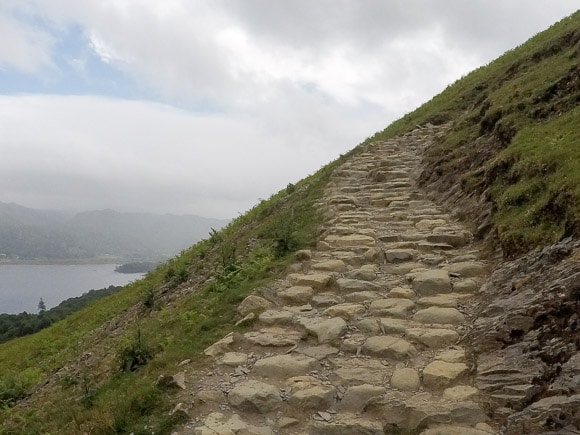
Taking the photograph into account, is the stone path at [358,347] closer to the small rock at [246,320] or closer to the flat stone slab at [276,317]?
the flat stone slab at [276,317]

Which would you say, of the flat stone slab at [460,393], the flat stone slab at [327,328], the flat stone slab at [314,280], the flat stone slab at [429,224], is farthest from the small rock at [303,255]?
the flat stone slab at [460,393]

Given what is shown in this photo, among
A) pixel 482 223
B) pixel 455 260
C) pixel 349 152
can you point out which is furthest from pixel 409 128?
pixel 455 260

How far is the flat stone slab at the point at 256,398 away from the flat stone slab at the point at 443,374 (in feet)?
6.07

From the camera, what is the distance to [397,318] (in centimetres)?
826

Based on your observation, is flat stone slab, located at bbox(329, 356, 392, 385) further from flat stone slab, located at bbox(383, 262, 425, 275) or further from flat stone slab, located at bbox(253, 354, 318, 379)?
flat stone slab, located at bbox(383, 262, 425, 275)

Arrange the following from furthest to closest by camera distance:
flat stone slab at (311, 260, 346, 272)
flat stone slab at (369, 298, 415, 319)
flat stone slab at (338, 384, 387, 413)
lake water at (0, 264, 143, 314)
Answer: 1. lake water at (0, 264, 143, 314)
2. flat stone slab at (311, 260, 346, 272)
3. flat stone slab at (369, 298, 415, 319)
4. flat stone slab at (338, 384, 387, 413)

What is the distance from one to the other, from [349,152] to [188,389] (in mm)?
18795

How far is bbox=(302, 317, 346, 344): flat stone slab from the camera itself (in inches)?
307

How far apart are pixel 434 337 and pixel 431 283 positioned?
75.4 inches

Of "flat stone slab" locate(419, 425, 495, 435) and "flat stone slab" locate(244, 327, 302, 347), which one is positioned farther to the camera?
"flat stone slab" locate(244, 327, 302, 347)

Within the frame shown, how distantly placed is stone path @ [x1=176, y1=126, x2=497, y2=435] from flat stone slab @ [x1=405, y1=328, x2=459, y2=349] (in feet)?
0.05

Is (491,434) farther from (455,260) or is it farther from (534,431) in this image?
(455,260)

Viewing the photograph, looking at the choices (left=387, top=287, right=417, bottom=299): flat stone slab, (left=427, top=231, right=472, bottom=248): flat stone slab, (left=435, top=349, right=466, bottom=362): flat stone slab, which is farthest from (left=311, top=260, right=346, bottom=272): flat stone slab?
(left=435, top=349, right=466, bottom=362): flat stone slab

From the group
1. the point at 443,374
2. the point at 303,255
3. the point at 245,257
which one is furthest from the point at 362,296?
the point at 245,257
